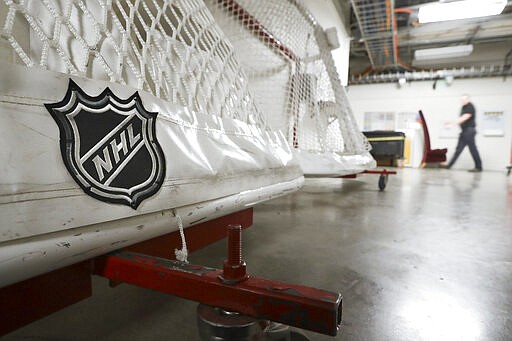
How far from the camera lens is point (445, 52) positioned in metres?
6.45

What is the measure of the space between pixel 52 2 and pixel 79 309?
1.93 ft

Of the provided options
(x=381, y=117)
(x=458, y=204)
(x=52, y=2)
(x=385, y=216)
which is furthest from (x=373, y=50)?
(x=52, y=2)

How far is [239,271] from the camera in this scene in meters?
0.39

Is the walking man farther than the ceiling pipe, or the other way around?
the ceiling pipe

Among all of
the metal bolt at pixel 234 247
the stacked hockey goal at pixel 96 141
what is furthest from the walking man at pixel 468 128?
the metal bolt at pixel 234 247

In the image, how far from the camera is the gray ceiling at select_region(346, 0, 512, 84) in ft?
16.2

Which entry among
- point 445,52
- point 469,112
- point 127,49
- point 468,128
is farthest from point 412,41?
point 127,49

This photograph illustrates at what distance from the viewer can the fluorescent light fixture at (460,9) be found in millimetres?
4117

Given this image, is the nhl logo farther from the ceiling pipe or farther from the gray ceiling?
the ceiling pipe

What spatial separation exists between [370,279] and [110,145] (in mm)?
722

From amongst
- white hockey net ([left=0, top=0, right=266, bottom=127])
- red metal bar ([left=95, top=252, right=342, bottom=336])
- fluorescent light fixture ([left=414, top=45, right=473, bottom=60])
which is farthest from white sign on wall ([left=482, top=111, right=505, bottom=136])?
red metal bar ([left=95, top=252, right=342, bottom=336])

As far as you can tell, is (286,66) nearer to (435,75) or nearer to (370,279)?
(370,279)

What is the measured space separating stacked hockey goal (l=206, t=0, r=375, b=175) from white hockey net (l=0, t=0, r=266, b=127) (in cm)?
54

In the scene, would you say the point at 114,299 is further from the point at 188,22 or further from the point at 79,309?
the point at 188,22
